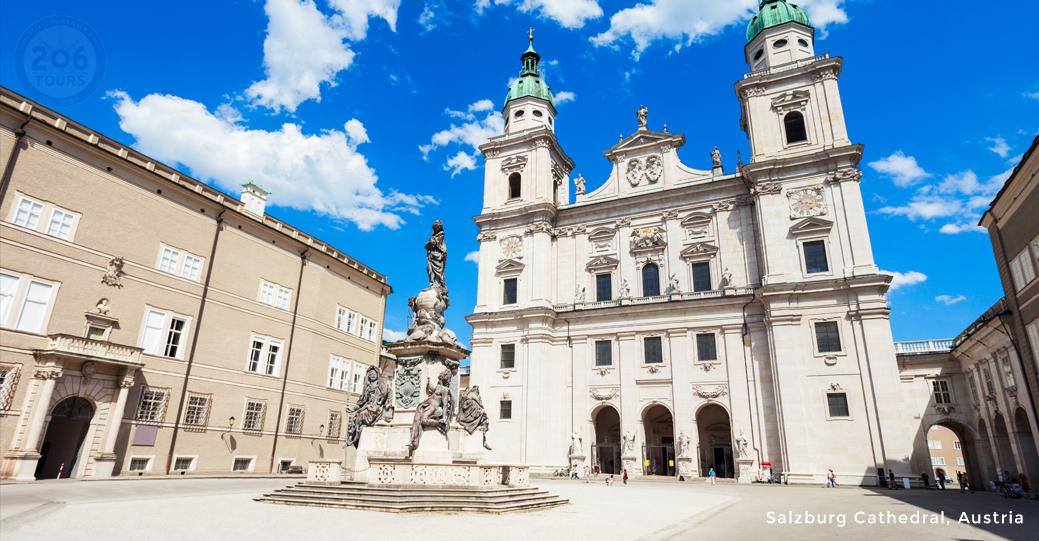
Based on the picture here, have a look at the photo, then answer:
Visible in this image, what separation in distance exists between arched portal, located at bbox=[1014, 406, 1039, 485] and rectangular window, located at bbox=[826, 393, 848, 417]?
7.19m

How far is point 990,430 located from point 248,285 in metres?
41.8

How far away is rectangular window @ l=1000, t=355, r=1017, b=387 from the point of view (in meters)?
25.8

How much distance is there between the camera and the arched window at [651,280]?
128ft

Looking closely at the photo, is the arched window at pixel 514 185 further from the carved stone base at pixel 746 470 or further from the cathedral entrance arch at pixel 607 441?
the carved stone base at pixel 746 470

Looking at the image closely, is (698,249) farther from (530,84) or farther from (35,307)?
(35,307)

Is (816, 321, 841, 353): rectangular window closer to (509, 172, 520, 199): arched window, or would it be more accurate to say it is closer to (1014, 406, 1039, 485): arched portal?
(1014, 406, 1039, 485): arched portal

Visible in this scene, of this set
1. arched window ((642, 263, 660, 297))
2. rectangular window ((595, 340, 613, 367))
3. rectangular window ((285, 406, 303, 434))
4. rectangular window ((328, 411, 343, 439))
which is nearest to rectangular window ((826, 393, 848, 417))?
arched window ((642, 263, 660, 297))

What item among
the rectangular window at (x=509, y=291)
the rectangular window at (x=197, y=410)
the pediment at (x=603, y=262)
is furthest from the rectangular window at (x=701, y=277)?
the rectangular window at (x=197, y=410)

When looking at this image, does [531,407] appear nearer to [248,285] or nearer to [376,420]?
[248,285]

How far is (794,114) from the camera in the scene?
1471 inches

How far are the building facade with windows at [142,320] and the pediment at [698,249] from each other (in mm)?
24782

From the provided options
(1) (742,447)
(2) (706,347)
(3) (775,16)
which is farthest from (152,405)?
(3) (775,16)

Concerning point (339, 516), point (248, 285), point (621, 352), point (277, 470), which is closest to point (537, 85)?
point (621, 352)

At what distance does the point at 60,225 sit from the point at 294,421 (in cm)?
1501
